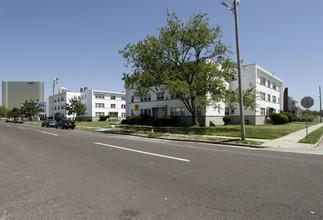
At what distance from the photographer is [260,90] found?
103 ft

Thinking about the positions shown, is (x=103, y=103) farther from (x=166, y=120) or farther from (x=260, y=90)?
(x=260, y=90)

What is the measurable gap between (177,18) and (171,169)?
18148mm

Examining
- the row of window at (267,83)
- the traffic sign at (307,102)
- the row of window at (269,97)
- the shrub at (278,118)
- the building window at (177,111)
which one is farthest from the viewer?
the row of window at (267,83)

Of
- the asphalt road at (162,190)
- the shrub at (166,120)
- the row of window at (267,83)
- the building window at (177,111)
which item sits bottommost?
the asphalt road at (162,190)

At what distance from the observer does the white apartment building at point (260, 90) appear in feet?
96.0

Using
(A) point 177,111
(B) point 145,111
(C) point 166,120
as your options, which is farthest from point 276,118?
(B) point 145,111

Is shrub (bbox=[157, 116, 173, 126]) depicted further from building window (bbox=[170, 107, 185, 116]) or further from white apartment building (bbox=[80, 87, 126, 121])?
white apartment building (bbox=[80, 87, 126, 121])

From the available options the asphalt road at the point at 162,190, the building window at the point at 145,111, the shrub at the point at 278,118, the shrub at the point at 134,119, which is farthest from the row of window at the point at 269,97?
the asphalt road at the point at 162,190

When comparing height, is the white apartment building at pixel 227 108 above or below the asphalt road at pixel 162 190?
above

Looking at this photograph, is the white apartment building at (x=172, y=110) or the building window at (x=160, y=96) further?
the building window at (x=160, y=96)

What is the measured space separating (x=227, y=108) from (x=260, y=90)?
6295mm

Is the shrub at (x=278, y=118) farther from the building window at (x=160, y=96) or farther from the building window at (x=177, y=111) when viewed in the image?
the building window at (x=160, y=96)

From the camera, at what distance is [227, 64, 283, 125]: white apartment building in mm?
29250

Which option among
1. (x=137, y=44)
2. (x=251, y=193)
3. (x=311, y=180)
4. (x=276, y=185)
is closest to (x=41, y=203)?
(x=251, y=193)
